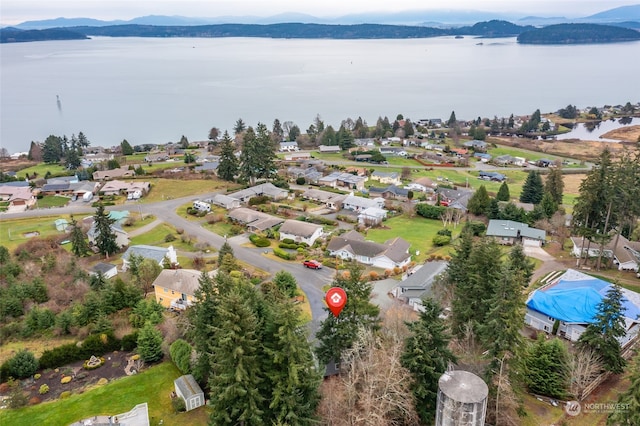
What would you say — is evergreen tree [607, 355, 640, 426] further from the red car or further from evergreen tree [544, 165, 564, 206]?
evergreen tree [544, 165, 564, 206]

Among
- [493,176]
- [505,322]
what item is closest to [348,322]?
[505,322]

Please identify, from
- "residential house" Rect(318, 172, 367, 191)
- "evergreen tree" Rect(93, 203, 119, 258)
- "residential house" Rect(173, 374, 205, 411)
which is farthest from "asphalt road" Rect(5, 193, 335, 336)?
"residential house" Rect(318, 172, 367, 191)

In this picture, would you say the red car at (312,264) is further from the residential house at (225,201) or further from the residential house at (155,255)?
the residential house at (225,201)

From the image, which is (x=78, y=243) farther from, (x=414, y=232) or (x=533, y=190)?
(x=533, y=190)

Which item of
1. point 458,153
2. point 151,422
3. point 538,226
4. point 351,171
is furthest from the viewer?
point 458,153

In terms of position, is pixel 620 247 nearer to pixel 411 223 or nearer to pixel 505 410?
pixel 411 223

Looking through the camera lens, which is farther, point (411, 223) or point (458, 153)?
point (458, 153)

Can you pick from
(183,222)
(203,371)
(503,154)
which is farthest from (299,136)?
(203,371)

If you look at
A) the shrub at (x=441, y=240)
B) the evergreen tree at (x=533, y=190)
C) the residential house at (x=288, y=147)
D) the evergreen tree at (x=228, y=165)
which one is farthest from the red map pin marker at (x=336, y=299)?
the residential house at (x=288, y=147)
